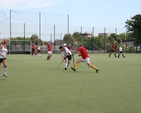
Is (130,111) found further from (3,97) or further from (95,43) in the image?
(95,43)

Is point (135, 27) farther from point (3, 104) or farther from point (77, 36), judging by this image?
point (3, 104)

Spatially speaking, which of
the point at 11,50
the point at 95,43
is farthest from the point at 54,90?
the point at 95,43

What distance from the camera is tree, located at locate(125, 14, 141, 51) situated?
58.6 meters

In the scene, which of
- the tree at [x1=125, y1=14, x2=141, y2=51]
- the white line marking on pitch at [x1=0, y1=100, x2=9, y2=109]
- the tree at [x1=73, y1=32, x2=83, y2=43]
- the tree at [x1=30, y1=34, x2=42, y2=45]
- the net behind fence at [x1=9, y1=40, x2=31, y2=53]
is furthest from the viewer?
the tree at [x1=125, y1=14, x2=141, y2=51]

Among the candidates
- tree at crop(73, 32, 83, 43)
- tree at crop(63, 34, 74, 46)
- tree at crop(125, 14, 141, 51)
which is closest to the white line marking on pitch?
tree at crop(63, 34, 74, 46)

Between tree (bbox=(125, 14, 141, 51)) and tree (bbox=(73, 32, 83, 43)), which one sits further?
tree (bbox=(125, 14, 141, 51))

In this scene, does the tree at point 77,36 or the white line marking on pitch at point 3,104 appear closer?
the white line marking on pitch at point 3,104

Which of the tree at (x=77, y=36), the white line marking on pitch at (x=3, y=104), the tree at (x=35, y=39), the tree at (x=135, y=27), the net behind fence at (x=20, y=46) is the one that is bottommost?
the white line marking on pitch at (x=3, y=104)

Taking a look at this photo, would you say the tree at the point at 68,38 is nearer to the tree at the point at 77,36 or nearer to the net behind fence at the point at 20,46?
the tree at the point at 77,36

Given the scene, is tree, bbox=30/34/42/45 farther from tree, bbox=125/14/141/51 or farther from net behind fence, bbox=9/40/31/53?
tree, bbox=125/14/141/51

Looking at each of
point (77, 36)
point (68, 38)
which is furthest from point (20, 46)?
point (77, 36)

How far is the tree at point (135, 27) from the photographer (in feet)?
192

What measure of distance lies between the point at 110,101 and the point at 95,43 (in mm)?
50371

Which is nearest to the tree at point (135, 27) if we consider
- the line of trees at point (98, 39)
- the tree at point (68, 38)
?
the line of trees at point (98, 39)
